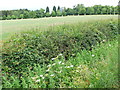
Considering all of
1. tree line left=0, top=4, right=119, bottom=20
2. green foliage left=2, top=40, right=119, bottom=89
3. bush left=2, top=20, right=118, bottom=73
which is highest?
tree line left=0, top=4, right=119, bottom=20

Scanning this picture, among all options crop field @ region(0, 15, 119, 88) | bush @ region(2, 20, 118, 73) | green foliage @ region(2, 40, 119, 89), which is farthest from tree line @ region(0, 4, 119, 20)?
green foliage @ region(2, 40, 119, 89)

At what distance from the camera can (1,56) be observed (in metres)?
3.63

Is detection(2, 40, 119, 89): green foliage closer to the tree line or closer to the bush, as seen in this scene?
the bush

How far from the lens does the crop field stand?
A: 3.22 m

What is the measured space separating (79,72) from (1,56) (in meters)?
1.86

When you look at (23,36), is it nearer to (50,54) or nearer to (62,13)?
(50,54)

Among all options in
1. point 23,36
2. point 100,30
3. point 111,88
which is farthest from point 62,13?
point 111,88

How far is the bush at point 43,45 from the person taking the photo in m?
3.71

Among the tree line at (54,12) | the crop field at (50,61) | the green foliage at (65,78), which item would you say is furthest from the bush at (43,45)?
the tree line at (54,12)

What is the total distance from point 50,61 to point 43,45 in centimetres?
60

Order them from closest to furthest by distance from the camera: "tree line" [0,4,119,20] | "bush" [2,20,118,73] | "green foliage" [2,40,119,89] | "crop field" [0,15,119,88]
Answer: "green foliage" [2,40,119,89]
"crop field" [0,15,119,88]
"bush" [2,20,118,73]
"tree line" [0,4,119,20]

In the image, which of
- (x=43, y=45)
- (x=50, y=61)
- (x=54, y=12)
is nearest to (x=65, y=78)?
(x=50, y=61)

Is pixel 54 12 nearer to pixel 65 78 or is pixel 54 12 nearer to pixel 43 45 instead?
pixel 43 45

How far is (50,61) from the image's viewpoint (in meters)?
4.06
